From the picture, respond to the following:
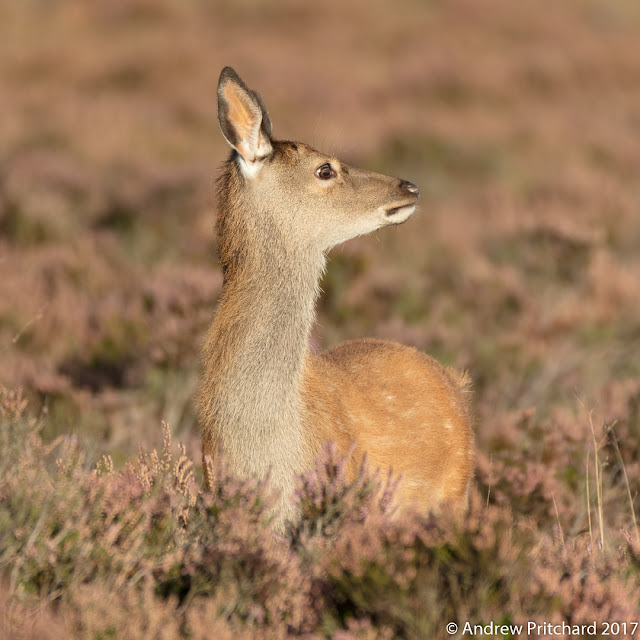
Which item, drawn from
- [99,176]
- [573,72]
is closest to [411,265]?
[99,176]

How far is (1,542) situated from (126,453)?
2591mm

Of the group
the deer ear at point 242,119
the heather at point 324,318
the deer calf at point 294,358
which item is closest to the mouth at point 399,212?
the deer calf at point 294,358

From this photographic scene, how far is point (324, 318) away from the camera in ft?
27.0

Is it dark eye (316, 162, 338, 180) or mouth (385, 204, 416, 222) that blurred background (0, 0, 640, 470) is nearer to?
dark eye (316, 162, 338, 180)

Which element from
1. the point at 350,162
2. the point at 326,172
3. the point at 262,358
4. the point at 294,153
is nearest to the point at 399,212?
the point at 326,172

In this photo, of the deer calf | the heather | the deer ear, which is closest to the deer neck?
the deer calf

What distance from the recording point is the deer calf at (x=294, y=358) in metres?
3.82

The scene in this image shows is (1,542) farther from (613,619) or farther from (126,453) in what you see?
(126,453)

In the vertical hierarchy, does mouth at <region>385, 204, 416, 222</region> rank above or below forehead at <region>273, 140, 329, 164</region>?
below

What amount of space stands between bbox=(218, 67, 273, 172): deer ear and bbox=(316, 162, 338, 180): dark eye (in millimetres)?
252

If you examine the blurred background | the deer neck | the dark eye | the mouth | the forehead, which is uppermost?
the blurred background

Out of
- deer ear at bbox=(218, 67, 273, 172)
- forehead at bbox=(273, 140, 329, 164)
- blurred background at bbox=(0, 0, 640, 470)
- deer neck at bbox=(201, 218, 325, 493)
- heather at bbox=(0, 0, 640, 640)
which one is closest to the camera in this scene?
heather at bbox=(0, 0, 640, 640)

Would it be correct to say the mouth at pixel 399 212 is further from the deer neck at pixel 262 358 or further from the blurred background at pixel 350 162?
the blurred background at pixel 350 162

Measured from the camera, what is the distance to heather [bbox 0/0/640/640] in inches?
115
